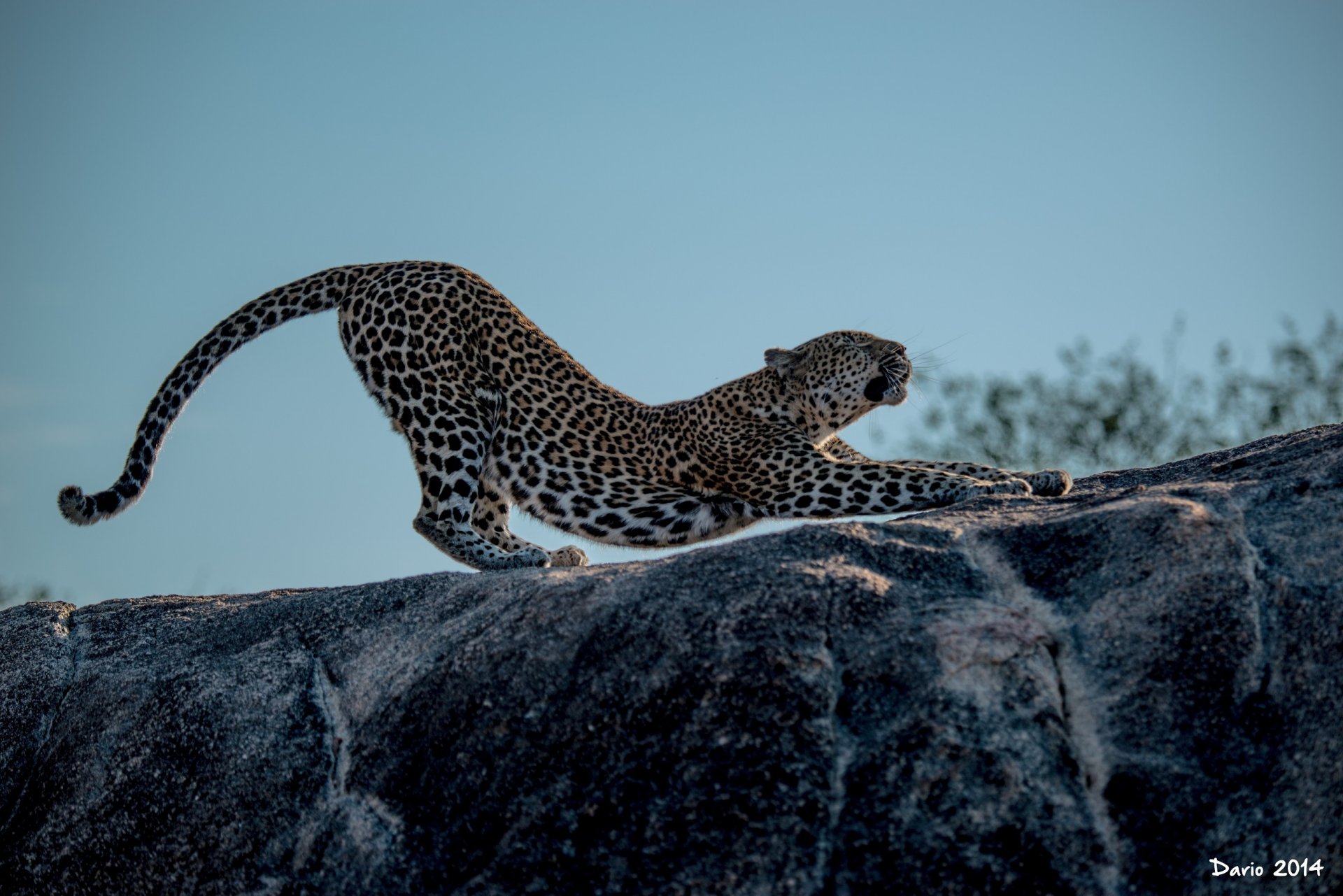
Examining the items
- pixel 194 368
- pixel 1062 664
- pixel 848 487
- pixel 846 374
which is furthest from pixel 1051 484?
pixel 194 368

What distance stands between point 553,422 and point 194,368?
295 centimetres

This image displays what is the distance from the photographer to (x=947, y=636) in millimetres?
6539

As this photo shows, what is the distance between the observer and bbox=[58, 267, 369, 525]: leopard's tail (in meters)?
10.3

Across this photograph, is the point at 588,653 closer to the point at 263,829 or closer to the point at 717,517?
the point at 263,829

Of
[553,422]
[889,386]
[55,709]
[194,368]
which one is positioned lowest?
[55,709]

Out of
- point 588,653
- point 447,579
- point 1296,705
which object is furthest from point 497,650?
point 1296,705

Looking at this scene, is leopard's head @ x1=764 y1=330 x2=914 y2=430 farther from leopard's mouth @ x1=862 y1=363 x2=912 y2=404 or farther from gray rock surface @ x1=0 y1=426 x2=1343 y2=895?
gray rock surface @ x1=0 y1=426 x2=1343 y2=895

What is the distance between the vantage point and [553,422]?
39.3 ft

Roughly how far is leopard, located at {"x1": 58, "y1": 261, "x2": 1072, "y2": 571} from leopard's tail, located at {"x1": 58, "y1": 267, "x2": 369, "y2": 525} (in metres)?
0.01

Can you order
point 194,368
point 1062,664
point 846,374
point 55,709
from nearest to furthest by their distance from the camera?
point 1062,664 < point 55,709 < point 194,368 < point 846,374

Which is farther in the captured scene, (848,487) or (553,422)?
(553,422)

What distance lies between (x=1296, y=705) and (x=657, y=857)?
2887mm

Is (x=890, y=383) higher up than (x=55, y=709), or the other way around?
(x=890, y=383)

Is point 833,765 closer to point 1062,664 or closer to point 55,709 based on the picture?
point 1062,664
